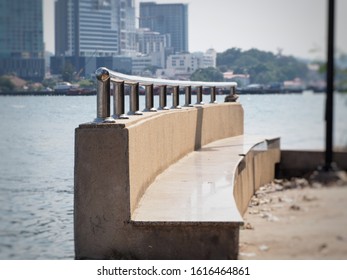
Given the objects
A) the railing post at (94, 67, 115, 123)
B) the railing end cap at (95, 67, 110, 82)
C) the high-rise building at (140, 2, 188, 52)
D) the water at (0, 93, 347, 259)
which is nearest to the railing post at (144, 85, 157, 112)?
the water at (0, 93, 347, 259)

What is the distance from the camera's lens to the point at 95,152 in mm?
5805

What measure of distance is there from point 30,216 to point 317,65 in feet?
14.0

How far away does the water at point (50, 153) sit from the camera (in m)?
6.12

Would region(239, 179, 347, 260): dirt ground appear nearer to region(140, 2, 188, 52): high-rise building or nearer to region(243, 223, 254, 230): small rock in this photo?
region(243, 223, 254, 230): small rock

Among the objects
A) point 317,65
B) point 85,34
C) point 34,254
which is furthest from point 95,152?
point 85,34

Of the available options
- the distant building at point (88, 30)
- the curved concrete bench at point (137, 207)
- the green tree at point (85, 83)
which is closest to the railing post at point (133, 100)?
the curved concrete bench at point (137, 207)

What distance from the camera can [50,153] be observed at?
15969mm

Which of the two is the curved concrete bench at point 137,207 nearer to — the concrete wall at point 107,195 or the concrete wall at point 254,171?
the concrete wall at point 107,195

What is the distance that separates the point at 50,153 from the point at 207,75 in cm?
432

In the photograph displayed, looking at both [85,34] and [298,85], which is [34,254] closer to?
[298,85]

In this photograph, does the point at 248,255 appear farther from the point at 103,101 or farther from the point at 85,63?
the point at 85,63

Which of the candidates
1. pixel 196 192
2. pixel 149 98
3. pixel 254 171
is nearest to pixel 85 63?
pixel 149 98

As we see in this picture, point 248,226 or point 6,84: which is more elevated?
point 6,84

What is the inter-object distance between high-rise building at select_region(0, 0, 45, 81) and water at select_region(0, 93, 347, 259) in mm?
502
